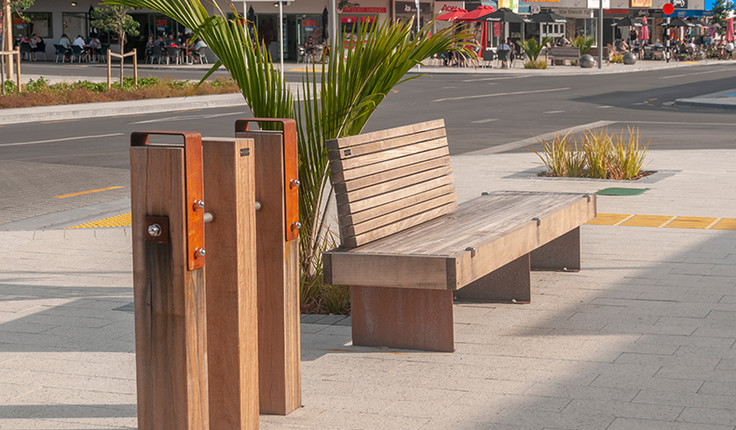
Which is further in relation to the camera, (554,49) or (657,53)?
(657,53)

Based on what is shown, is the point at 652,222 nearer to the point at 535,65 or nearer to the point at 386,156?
the point at 386,156

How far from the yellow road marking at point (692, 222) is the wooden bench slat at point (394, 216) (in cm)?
308

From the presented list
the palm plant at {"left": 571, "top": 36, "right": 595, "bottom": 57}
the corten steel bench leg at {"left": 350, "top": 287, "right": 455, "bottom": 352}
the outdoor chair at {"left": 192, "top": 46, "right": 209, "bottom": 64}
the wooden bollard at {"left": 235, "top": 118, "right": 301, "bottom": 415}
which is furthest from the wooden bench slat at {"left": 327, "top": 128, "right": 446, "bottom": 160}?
the palm plant at {"left": 571, "top": 36, "right": 595, "bottom": 57}

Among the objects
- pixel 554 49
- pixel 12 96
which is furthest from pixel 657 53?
pixel 12 96

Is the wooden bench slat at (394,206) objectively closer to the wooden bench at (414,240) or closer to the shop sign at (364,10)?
the wooden bench at (414,240)

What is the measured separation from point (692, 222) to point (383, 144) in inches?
173

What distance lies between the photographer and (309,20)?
57.2 meters

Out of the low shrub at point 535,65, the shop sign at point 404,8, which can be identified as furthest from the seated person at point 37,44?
the low shrub at point 535,65

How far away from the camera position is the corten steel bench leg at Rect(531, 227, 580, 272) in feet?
24.7

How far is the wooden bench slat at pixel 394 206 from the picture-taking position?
5500 mm

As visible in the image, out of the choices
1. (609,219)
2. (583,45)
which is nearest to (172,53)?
(583,45)

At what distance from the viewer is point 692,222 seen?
371 inches

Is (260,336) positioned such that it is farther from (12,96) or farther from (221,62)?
(12,96)

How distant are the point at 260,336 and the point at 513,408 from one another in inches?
43.8
